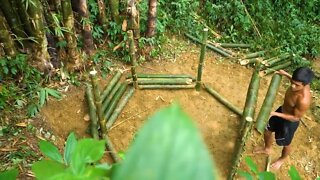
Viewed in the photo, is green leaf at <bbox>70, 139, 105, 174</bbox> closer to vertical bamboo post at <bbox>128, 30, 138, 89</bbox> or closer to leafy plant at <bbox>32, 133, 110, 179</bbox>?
leafy plant at <bbox>32, 133, 110, 179</bbox>

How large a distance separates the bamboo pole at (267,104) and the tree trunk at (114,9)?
2349 millimetres

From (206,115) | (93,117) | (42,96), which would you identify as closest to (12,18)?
(42,96)

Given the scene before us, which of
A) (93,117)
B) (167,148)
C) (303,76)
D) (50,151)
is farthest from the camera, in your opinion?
(93,117)

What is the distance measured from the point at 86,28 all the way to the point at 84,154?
3.90 m

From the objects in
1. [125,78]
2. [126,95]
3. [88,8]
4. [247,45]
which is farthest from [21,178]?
[247,45]

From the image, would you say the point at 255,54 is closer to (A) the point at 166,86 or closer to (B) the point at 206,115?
(B) the point at 206,115

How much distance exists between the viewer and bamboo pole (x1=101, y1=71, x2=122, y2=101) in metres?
4.45

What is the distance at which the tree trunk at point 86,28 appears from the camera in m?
4.32

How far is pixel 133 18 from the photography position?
4.75m

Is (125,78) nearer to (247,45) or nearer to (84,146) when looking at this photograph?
(247,45)

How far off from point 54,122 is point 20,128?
423 mm

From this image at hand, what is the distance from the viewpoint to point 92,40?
15.4 ft

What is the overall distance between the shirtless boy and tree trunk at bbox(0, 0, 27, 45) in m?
2.93

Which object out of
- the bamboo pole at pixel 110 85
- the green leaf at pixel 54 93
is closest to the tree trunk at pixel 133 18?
the bamboo pole at pixel 110 85
